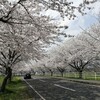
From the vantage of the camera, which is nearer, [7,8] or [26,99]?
[7,8]

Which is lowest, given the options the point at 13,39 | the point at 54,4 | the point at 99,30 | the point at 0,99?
the point at 0,99

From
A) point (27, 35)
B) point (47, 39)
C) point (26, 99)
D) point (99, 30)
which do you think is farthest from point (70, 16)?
point (99, 30)

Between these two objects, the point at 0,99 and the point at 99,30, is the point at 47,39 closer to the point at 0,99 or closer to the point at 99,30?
the point at 0,99

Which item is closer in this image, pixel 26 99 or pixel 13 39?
pixel 13 39

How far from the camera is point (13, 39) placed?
12000 mm

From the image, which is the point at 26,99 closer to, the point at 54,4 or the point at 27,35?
the point at 27,35

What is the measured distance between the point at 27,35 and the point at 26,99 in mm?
4542

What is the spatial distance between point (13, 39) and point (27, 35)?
272 centimetres

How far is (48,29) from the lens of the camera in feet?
40.8

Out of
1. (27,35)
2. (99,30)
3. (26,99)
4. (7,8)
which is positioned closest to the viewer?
(7,8)

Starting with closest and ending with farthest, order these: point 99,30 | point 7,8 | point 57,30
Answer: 1. point 7,8
2. point 57,30
3. point 99,30

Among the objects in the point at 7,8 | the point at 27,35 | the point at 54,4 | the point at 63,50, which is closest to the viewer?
the point at 54,4

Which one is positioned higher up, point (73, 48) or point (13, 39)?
point (73, 48)

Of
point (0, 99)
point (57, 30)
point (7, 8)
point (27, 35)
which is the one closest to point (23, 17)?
point (7, 8)
